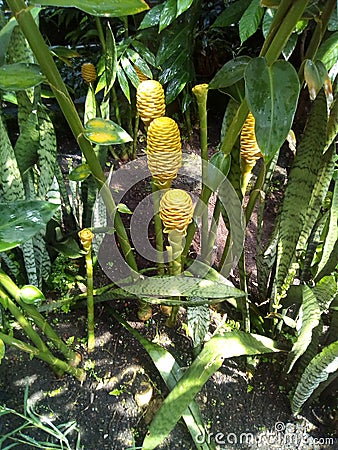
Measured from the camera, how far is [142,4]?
466mm

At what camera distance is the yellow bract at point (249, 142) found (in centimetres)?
65

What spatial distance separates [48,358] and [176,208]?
0.36 meters

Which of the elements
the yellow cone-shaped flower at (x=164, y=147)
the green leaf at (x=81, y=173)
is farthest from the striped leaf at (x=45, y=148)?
the yellow cone-shaped flower at (x=164, y=147)

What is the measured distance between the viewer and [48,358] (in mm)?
736

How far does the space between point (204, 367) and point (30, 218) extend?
37cm

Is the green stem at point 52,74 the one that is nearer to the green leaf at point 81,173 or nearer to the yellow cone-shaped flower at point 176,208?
the green leaf at point 81,173

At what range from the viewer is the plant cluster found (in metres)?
0.52

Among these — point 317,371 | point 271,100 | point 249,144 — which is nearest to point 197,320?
point 317,371

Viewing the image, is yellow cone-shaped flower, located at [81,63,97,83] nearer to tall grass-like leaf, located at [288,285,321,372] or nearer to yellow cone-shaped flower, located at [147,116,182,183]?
yellow cone-shaped flower, located at [147,116,182,183]

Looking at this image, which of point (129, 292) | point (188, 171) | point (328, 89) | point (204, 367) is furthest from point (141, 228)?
point (328, 89)

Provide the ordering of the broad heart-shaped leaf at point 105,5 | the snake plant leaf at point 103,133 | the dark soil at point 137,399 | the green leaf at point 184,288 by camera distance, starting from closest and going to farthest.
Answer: the broad heart-shaped leaf at point 105,5 → the snake plant leaf at point 103,133 → the green leaf at point 184,288 → the dark soil at point 137,399

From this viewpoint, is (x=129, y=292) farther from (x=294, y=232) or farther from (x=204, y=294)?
(x=294, y=232)

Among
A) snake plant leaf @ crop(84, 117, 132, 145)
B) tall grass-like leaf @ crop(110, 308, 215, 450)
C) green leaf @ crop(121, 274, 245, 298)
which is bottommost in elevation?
tall grass-like leaf @ crop(110, 308, 215, 450)

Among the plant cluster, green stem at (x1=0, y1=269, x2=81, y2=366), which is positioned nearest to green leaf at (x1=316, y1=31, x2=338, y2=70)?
the plant cluster
